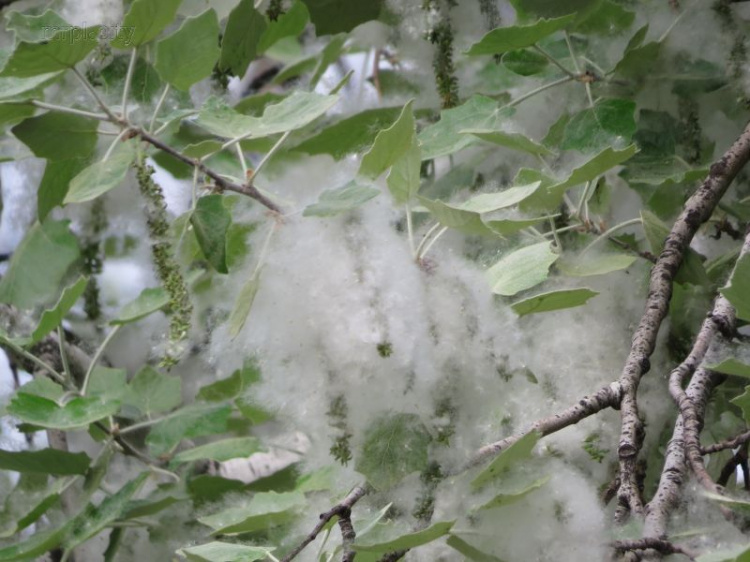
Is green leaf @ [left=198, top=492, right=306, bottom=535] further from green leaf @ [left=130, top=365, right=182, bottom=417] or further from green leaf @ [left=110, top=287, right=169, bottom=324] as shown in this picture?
green leaf @ [left=130, top=365, right=182, bottom=417]

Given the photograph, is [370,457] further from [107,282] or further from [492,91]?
[107,282]

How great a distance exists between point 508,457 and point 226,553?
196 mm

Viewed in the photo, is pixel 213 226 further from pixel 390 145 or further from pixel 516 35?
pixel 516 35

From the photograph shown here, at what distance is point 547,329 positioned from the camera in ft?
2.99

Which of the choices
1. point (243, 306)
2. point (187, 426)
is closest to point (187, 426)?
point (187, 426)

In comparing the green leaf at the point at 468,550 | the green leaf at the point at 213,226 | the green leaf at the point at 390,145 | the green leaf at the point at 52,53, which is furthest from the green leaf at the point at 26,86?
the green leaf at the point at 468,550

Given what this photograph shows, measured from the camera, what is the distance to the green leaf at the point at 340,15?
42.7 inches

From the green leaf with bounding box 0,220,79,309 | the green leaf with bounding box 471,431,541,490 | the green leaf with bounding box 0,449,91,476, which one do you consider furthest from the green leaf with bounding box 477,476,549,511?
the green leaf with bounding box 0,220,79,309

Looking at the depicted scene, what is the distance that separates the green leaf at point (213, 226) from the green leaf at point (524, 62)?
0.32m

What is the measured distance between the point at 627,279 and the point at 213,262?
0.38m

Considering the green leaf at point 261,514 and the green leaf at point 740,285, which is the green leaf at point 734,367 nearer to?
the green leaf at point 740,285

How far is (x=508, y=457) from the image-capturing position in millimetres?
707

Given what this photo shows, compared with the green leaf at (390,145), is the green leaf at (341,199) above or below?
below

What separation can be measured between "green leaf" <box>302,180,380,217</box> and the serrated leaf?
0.40 m
